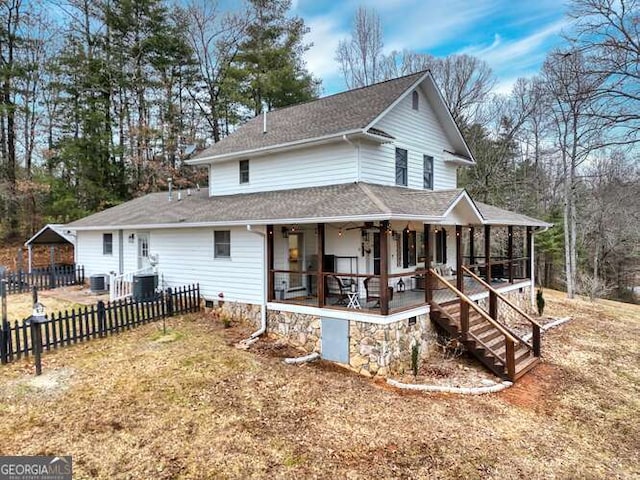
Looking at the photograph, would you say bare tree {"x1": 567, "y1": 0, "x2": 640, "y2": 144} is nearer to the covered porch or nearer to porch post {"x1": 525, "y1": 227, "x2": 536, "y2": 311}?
the covered porch

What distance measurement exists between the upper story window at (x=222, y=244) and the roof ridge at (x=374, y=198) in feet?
15.7

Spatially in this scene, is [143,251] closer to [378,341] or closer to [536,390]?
[378,341]

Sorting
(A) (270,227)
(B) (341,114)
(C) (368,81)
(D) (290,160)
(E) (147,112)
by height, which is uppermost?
(C) (368,81)

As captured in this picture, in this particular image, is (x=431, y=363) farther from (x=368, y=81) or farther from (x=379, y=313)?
(x=368, y=81)

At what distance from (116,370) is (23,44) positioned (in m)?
27.8

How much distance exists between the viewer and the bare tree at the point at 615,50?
902 cm

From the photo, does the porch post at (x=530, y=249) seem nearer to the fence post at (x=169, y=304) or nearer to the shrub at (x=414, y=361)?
the shrub at (x=414, y=361)

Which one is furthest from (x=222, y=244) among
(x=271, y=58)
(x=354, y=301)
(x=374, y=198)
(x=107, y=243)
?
(x=271, y=58)

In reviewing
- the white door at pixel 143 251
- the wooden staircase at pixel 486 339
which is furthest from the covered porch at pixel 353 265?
the white door at pixel 143 251

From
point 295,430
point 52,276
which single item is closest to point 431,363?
point 295,430

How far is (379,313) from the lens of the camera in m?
9.28

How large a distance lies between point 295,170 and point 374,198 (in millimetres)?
4383

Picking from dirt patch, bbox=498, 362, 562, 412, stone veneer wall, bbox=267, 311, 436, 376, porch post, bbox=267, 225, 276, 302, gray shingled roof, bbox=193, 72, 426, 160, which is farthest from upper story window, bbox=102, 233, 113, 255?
dirt patch, bbox=498, 362, 562, 412

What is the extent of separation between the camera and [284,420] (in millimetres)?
6922
